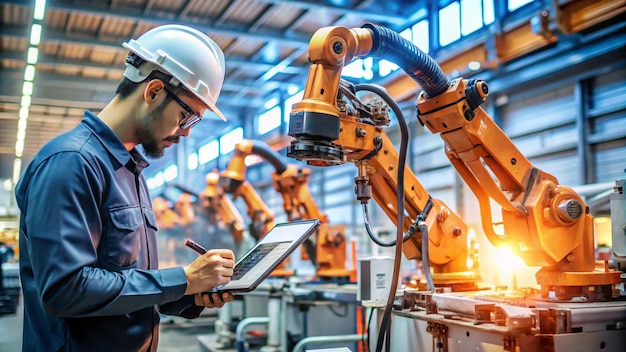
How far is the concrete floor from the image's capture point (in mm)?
7797

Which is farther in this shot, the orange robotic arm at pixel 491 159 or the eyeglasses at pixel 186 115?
the orange robotic arm at pixel 491 159

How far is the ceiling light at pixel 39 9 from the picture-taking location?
7.57 metres

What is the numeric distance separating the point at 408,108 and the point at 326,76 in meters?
6.11

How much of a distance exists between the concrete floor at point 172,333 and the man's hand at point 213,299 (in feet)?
19.6

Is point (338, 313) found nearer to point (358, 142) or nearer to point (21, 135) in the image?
point (358, 142)

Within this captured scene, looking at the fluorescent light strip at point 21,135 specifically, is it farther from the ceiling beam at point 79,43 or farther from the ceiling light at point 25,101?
the ceiling beam at point 79,43

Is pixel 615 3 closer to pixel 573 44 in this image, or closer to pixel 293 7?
pixel 573 44

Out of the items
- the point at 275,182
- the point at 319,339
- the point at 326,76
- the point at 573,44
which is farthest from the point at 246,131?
the point at 326,76

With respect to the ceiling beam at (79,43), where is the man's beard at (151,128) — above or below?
below

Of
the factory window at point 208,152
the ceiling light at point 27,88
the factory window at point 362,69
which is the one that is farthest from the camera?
the factory window at point 208,152

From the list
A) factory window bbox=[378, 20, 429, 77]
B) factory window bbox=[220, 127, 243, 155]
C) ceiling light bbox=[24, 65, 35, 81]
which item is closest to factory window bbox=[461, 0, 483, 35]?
factory window bbox=[378, 20, 429, 77]

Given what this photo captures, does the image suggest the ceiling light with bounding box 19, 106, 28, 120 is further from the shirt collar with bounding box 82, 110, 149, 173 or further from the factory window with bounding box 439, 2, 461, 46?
the shirt collar with bounding box 82, 110, 149, 173

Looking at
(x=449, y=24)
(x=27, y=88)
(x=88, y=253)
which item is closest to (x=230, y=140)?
(x=27, y=88)

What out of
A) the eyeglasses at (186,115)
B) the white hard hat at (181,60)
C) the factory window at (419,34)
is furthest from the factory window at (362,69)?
the eyeglasses at (186,115)
